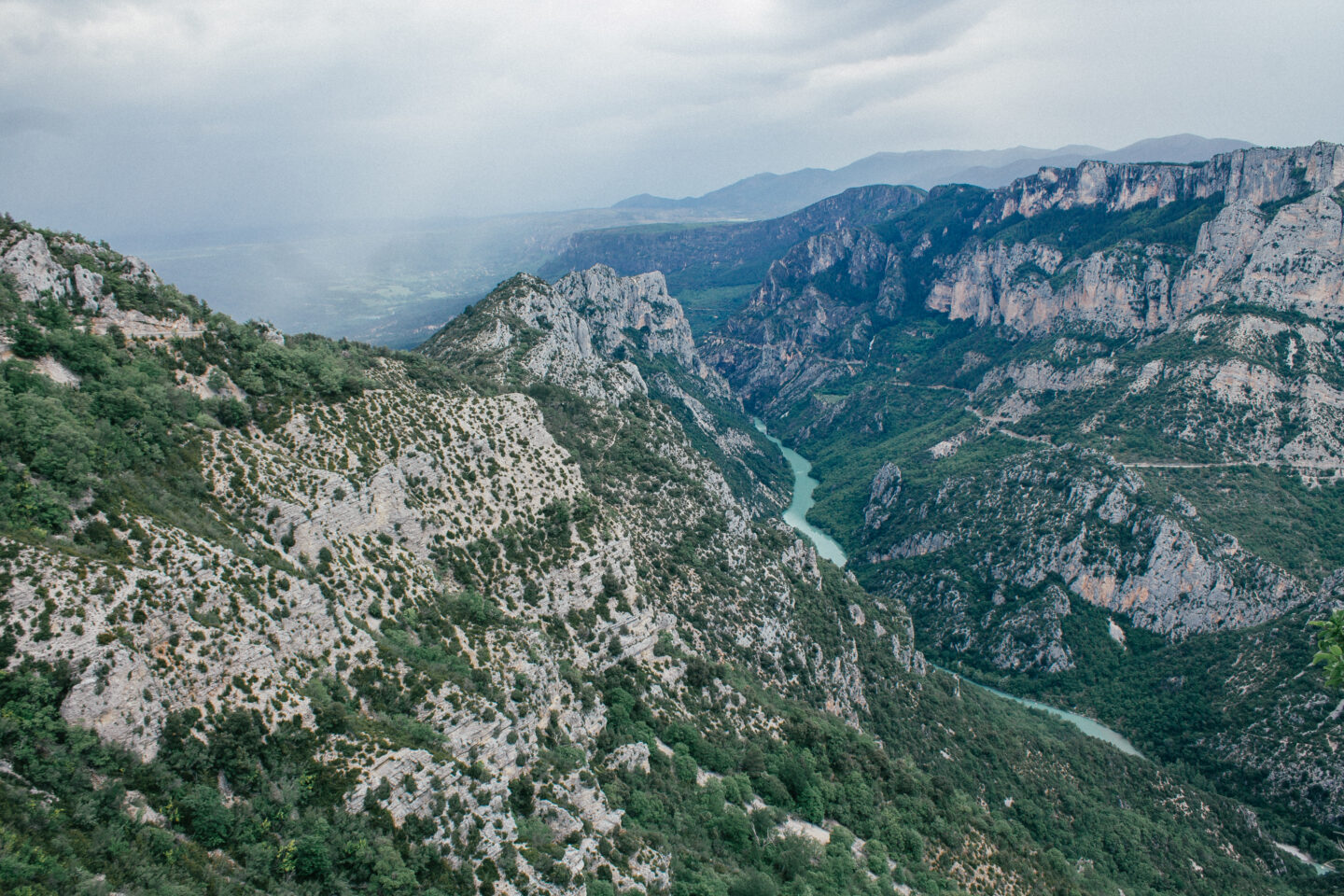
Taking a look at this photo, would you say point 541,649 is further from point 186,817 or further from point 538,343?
point 538,343

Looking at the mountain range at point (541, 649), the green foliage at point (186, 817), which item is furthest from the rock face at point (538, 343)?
the green foliage at point (186, 817)

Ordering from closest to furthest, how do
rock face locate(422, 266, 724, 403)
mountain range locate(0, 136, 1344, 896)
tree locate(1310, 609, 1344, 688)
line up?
tree locate(1310, 609, 1344, 688) → mountain range locate(0, 136, 1344, 896) → rock face locate(422, 266, 724, 403)

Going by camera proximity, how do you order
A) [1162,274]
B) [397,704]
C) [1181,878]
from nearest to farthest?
[397,704]
[1181,878]
[1162,274]

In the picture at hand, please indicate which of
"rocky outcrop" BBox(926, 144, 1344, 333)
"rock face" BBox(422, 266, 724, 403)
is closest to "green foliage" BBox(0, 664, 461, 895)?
"rock face" BBox(422, 266, 724, 403)

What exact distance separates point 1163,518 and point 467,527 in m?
122

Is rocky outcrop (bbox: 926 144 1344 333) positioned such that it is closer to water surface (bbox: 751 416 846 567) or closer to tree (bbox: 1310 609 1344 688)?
water surface (bbox: 751 416 846 567)

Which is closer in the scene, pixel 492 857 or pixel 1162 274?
pixel 492 857

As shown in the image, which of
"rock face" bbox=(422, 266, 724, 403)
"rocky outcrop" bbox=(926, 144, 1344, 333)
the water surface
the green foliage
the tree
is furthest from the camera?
the water surface

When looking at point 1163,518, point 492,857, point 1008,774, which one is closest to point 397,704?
point 492,857

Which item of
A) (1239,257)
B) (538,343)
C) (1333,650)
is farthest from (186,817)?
(1239,257)

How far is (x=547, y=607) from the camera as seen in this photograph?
4425 cm

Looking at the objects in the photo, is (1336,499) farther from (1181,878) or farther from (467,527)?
(467,527)

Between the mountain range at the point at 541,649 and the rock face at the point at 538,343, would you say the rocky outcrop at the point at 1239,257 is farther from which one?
the rock face at the point at 538,343

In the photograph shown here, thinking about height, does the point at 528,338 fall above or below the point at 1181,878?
above
